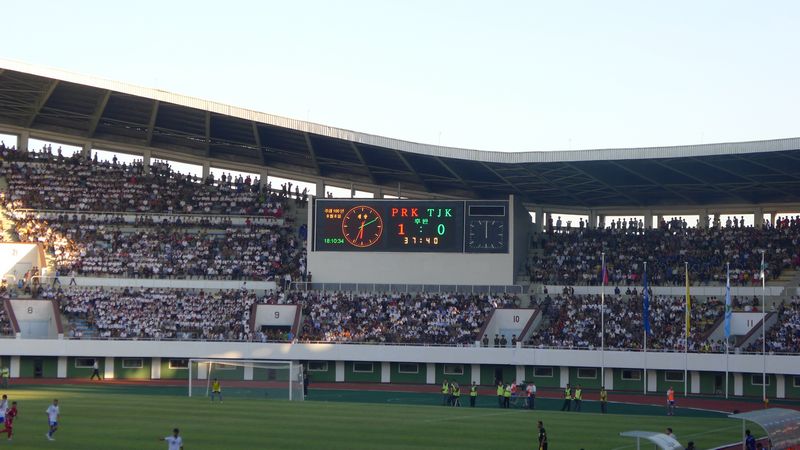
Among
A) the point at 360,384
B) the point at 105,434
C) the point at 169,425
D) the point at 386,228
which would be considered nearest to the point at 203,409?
the point at 169,425

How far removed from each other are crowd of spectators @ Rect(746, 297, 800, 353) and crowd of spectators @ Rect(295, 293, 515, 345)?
49.6 feet

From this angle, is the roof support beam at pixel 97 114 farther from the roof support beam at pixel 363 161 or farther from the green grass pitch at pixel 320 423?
the green grass pitch at pixel 320 423

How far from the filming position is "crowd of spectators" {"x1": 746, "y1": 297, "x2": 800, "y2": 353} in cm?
5753

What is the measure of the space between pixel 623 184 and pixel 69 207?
119ft

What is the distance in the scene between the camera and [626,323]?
6322cm

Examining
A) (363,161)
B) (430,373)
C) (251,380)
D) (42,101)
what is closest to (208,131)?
(363,161)

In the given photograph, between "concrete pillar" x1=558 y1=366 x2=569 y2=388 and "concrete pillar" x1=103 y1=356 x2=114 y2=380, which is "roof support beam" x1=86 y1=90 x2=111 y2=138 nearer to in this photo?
"concrete pillar" x1=103 y1=356 x2=114 y2=380

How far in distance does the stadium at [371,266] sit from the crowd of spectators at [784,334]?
12 cm

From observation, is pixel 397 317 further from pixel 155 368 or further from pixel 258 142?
→ pixel 258 142

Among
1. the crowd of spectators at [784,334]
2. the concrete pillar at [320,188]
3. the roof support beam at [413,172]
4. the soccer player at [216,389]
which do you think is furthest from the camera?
the concrete pillar at [320,188]

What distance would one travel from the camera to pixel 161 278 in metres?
71.0

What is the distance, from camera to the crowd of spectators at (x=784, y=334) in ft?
189

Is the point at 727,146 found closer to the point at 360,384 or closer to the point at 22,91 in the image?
the point at 360,384

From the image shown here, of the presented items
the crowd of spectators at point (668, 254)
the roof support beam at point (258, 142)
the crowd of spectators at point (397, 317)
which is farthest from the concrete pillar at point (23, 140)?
the crowd of spectators at point (668, 254)
